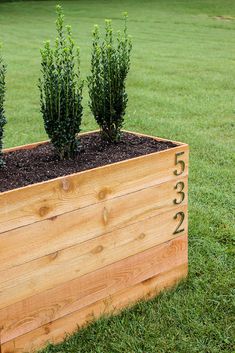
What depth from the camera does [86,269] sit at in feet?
9.71

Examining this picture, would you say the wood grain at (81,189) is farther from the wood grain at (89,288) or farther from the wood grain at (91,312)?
the wood grain at (91,312)

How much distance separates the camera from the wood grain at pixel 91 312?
283 centimetres

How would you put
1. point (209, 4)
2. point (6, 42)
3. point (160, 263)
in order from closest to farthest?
point (160, 263) < point (6, 42) < point (209, 4)

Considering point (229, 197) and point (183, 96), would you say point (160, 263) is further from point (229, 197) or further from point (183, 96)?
point (183, 96)

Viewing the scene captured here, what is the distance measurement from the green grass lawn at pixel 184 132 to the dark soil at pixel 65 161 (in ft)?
2.77

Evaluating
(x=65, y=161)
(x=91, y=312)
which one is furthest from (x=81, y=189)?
(x=91, y=312)

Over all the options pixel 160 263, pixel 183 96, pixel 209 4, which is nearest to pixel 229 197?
pixel 160 263

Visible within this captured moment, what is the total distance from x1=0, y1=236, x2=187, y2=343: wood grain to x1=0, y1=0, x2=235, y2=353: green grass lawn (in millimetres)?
168

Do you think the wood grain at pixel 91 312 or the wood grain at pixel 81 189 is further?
the wood grain at pixel 91 312

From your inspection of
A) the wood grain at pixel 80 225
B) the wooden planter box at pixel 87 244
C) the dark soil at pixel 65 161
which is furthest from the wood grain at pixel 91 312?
the dark soil at pixel 65 161

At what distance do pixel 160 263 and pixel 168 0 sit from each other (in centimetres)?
3078

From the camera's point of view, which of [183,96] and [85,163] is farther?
[183,96]

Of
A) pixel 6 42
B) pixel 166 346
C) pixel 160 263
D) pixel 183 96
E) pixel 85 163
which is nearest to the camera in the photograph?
pixel 166 346

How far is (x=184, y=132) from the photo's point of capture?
7.00 metres
